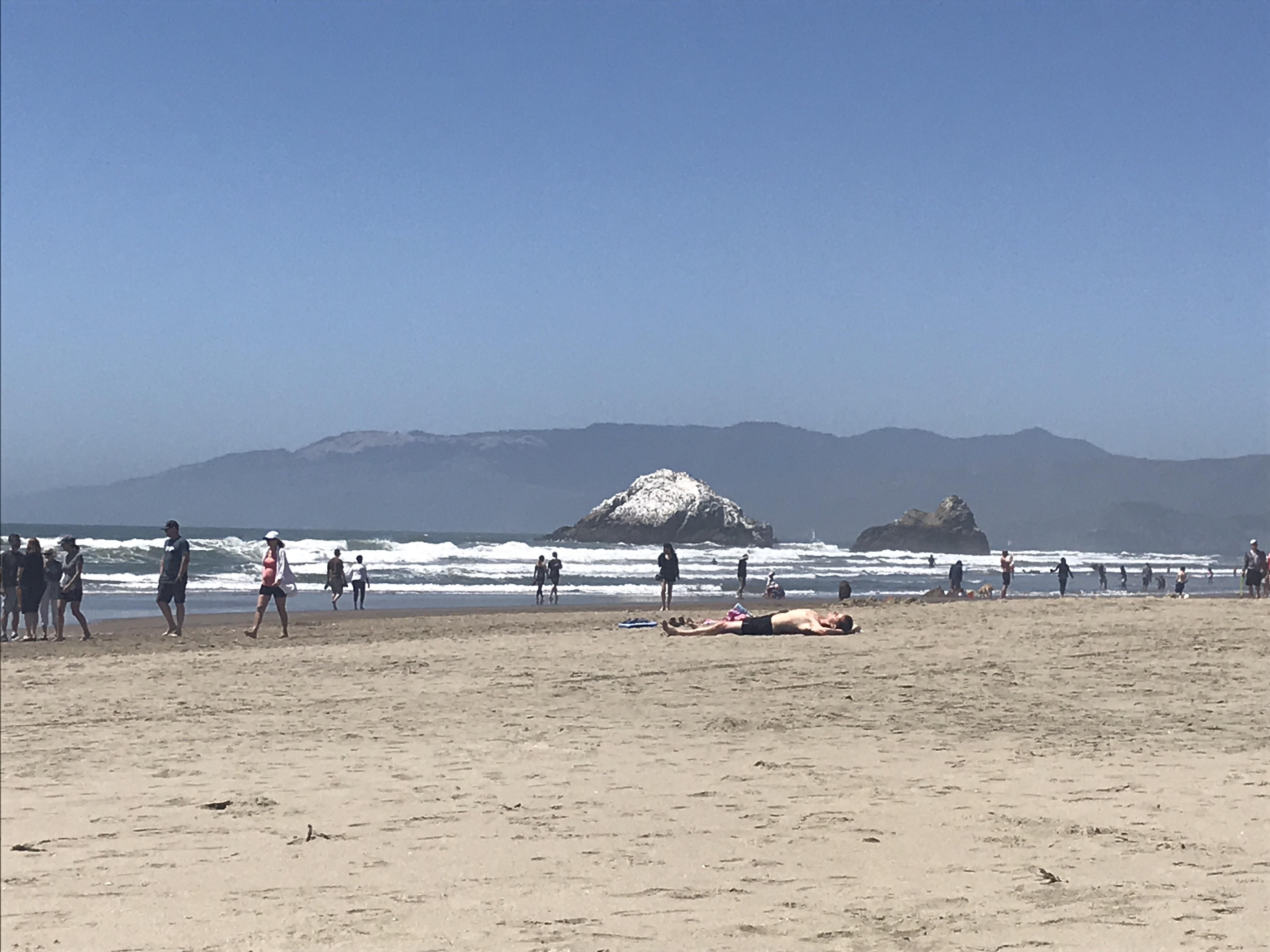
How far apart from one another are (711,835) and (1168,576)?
67.0m

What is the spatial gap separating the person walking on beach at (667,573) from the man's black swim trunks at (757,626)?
8793 mm

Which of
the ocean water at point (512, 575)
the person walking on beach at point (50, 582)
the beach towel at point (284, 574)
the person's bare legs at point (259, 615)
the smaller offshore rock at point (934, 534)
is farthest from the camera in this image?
the smaller offshore rock at point (934, 534)

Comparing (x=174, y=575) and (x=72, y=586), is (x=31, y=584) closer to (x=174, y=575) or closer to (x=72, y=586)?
(x=72, y=586)

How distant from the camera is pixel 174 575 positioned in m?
17.0

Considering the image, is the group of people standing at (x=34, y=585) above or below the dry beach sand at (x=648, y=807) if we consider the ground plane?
above

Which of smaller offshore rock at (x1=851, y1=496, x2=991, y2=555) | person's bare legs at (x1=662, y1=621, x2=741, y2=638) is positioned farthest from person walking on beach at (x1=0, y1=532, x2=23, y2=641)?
smaller offshore rock at (x1=851, y1=496, x2=991, y2=555)

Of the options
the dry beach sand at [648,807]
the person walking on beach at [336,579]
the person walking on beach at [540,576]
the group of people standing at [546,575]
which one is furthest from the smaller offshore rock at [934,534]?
the dry beach sand at [648,807]

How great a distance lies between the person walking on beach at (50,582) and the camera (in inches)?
711

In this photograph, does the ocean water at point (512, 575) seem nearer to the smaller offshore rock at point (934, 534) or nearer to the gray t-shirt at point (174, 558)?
the gray t-shirt at point (174, 558)

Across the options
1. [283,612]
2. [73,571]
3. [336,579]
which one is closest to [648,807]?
[283,612]

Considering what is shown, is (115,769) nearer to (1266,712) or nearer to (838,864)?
(838,864)

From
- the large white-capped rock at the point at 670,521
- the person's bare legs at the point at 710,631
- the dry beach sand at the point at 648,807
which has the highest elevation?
the large white-capped rock at the point at 670,521

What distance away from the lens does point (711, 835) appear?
247 inches

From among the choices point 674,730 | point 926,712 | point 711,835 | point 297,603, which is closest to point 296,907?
point 711,835
